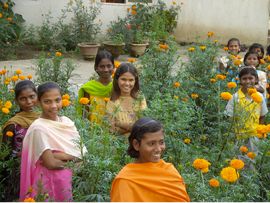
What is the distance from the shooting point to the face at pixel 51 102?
3189 mm

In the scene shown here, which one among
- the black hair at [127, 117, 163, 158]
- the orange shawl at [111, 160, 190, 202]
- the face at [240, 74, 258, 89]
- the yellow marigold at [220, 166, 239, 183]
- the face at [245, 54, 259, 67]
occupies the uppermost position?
the face at [245, 54, 259, 67]

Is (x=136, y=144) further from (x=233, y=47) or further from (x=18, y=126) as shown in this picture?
(x=233, y=47)

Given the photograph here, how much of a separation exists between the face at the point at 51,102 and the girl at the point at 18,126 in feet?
1.22

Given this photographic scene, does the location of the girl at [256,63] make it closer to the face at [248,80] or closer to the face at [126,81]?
the face at [248,80]

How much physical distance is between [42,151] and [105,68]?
1.53 m

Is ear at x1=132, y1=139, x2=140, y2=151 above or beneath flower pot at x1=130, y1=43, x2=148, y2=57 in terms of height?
beneath

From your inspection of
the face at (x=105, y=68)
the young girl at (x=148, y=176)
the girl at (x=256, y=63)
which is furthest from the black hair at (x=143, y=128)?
the girl at (x=256, y=63)

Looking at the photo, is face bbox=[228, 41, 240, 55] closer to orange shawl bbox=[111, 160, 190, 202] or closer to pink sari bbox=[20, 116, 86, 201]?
pink sari bbox=[20, 116, 86, 201]

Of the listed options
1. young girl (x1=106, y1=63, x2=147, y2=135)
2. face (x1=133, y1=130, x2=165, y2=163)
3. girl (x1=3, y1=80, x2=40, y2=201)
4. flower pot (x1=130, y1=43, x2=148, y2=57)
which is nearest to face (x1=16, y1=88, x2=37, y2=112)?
girl (x1=3, y1=80, x2=40, y2=201)

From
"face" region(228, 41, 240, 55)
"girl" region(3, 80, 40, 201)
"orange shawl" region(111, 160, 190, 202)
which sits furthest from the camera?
"face" region(228, 41, 240, 55)

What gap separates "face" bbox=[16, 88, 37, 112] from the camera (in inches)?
141

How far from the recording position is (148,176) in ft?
8.77

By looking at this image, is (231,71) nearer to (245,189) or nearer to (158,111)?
(158,111)

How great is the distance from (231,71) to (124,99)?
1.70 m
